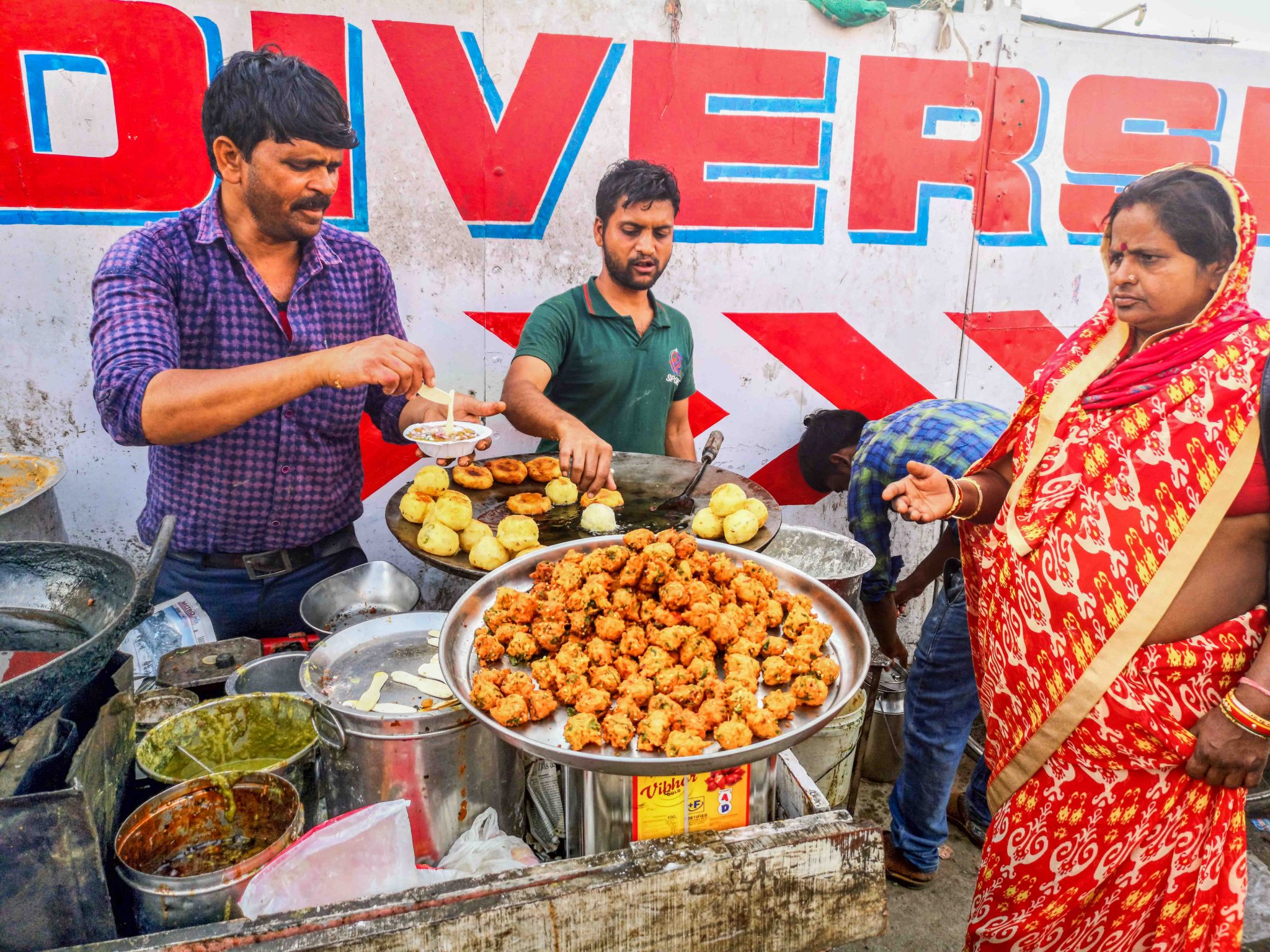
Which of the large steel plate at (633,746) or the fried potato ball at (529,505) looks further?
the fried potato ball at (529,505)

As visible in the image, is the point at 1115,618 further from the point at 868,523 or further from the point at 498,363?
the point at 498,363

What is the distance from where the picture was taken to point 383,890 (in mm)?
1604

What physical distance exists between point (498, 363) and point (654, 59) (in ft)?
5.56

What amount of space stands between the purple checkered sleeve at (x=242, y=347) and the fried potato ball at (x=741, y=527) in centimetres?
137

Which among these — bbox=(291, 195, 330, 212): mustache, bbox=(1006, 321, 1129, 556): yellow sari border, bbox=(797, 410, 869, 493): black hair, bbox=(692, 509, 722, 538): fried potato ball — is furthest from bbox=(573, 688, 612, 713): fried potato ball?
bbox=(797, 410, 869, 493): black hair

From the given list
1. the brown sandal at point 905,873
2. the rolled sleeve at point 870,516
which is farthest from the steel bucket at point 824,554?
the brown sandal at point 905,873

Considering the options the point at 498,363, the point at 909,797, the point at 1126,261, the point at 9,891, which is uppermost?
the point at 1126,261

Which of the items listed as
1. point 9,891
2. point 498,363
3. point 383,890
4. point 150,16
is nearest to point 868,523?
point 498,363

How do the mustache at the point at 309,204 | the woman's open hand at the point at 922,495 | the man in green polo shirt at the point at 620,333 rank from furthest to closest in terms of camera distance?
1. the man in green polo shirt at the point at 620,333
2. the mustache at the point at 309,204
3. the woman's open hand at the point at 922,495

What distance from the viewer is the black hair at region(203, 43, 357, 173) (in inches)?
97.6

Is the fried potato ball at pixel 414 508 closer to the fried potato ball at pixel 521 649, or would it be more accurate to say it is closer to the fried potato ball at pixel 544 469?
the fried potato ball at pixel 544 469

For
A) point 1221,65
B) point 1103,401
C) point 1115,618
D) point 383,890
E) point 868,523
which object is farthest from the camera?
point 1221,65

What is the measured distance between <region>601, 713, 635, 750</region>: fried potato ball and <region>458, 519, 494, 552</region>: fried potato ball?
1.21 m

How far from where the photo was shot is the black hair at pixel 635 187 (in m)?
3.67
